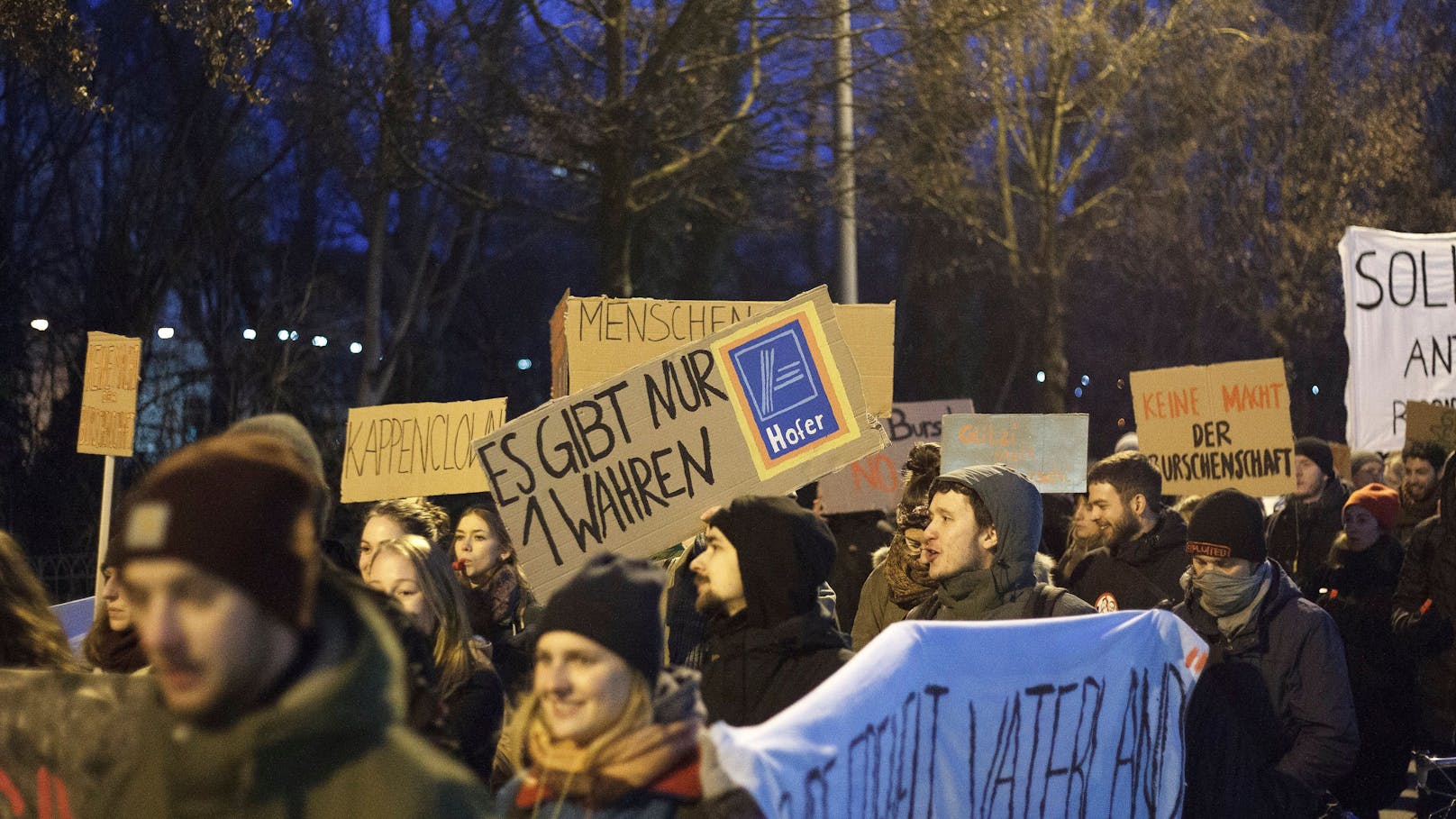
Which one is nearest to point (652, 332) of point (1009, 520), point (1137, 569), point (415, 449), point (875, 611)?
point (415, 449)

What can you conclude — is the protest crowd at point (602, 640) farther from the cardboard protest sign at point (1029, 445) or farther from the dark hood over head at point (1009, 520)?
the cardboard protest sign at point (1029, 445)

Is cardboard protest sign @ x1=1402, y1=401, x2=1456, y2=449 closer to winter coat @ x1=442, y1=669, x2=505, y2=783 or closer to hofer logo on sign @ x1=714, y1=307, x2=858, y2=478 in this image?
hofer logo on sign @ x1=714, y1=307, x2=858, y2=478

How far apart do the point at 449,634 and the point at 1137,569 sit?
311 cm

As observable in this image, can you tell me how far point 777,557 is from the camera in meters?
4.00

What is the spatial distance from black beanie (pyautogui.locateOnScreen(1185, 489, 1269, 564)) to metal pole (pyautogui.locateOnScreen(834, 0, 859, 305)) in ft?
28.4

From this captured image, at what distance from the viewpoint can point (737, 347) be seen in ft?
19.8

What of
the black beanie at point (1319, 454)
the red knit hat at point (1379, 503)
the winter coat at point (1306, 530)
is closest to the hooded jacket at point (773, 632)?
the red knit hat at point (1379, 503)

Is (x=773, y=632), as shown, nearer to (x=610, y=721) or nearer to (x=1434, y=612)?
(x=610, y=721)

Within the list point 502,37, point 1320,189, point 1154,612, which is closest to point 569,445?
point 1154,612

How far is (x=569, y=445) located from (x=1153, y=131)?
76.9 feet

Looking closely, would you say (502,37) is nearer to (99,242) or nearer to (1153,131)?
(99,242)

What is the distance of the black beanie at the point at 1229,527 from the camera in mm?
5227

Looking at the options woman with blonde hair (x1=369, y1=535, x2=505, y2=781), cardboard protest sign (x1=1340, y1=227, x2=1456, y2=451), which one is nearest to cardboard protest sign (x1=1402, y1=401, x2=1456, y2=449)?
cardboard protest sign (x1=1340, y1=227, x2=1456, y2=451)

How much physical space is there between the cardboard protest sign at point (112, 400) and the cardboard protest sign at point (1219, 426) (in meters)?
5.79
